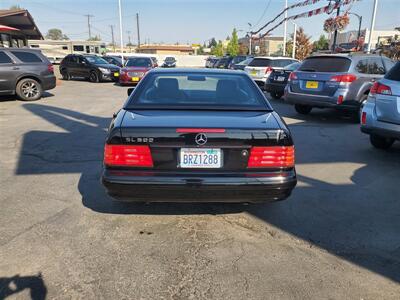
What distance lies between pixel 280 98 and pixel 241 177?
11.8m

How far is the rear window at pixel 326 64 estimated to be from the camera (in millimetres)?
9055

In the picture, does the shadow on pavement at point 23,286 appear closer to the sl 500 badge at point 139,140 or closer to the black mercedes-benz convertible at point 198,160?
the black mercedes-benz convertible at point 198,160

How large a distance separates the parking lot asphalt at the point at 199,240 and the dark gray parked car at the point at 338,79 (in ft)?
11.2

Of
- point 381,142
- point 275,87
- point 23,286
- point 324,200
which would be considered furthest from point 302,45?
point 23,286

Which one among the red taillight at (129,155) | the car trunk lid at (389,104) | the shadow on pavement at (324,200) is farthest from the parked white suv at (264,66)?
the red taillight at (129,155)

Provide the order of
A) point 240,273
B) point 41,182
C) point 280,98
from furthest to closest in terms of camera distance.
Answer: point 280,98, point 41,182, point 240,273

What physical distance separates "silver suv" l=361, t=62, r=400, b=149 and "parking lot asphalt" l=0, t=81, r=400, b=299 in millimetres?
544

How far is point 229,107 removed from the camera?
380 cm

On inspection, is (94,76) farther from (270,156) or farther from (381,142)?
(270,156)

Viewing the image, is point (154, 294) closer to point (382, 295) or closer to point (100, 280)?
point (100, 280)

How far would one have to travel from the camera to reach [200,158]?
3.19m

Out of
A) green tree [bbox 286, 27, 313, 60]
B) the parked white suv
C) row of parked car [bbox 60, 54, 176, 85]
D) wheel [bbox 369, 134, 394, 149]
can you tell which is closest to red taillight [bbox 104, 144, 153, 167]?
wheel [bbox 369, 134, 394, 149]

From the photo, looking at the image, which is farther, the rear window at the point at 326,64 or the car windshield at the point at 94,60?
the car windshield at the point at 94,60

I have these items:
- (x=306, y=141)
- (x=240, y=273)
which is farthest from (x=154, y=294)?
(x=306, y=141)
